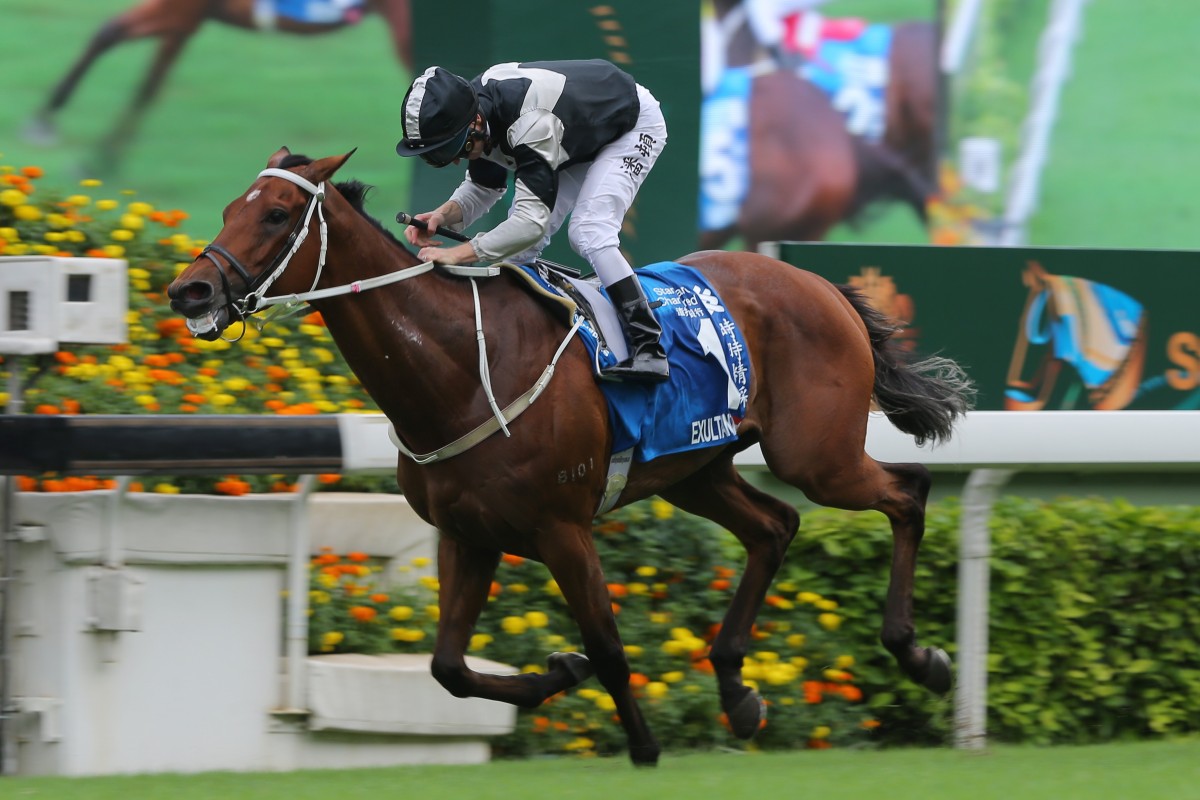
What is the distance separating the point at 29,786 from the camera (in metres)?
4.52

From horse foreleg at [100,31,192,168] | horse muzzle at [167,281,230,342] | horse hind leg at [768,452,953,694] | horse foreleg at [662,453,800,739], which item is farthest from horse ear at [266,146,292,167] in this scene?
horse foreleg at [100,31,192,168]

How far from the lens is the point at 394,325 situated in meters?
4.73

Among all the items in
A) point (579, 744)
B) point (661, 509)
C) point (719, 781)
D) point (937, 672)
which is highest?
point (661, 509)

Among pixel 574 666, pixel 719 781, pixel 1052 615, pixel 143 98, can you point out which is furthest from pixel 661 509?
pixel 143 98

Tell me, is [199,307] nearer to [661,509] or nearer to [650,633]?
[650,633]

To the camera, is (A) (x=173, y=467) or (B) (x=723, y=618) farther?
(B) (x=723, y=618)

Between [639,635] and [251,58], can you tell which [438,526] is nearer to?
[639,635]

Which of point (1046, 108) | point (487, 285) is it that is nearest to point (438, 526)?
point (487, 285)

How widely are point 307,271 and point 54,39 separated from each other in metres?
4.64

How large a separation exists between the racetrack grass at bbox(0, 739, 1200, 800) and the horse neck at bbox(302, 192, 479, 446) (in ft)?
3.22

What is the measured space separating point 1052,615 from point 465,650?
7.57 feet

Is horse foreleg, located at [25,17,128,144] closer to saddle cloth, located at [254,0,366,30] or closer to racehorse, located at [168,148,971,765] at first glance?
saddle cloth, located at [254,0,366,30]

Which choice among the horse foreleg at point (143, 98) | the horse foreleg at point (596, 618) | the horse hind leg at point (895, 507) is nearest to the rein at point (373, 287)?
the horse foreleg at point (596, 618)

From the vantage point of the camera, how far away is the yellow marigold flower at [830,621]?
238 inches
